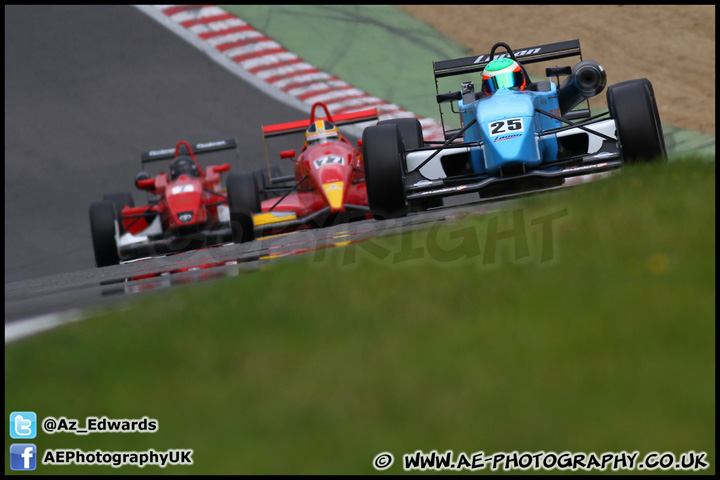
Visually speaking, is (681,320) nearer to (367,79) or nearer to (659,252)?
(659,252)

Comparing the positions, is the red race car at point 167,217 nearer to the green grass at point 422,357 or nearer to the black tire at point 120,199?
the black tire at point 120,199

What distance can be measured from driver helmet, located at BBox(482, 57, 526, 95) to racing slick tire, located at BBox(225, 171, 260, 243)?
312 centimetres

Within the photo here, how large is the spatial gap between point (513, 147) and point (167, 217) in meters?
5.49

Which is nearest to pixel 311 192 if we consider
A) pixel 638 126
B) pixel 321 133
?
pixel 321 133

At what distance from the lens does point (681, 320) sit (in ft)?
12.7

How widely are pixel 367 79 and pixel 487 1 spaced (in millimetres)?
4194

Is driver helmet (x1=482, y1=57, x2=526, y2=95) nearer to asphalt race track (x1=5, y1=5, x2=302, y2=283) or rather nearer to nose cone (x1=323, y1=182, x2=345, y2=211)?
nose cone (x1=323, y1=182, x2=345, y2=211)

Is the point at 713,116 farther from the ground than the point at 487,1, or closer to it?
closer to it

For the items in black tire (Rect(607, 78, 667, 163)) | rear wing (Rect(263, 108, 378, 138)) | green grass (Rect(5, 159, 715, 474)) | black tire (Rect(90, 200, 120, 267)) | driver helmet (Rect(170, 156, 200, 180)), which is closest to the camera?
green grass (Rect(5, 159, 715, 474))

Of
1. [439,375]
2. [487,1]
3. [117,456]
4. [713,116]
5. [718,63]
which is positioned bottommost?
[117,456]

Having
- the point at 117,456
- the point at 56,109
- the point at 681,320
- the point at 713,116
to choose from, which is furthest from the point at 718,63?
the point at 117,456

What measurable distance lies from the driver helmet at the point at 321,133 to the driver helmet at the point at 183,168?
1.64 m

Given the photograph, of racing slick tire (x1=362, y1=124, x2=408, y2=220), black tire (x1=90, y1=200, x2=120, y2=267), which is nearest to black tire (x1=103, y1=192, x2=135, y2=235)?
black tire (x1=90, y1=200, x2=120, y2=267)

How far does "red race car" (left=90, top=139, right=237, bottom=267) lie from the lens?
39.7 ft
